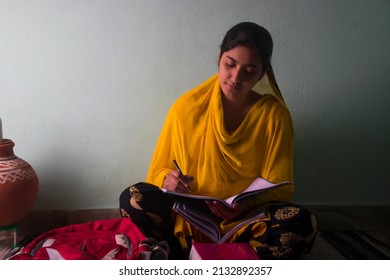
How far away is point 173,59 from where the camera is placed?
1.19 meters

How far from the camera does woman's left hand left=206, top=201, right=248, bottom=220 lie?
0.99 metres

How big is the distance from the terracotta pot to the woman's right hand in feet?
1.59

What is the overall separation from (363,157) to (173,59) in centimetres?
81

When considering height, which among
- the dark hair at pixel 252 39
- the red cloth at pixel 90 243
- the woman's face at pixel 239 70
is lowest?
the red cloth at pixel 90 243

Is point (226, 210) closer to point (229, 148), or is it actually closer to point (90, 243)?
point (229, 148)

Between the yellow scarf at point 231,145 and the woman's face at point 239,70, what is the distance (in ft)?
0.12

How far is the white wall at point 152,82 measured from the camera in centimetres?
115

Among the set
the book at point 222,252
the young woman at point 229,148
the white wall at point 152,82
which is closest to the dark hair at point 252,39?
the young woman at point 229,148

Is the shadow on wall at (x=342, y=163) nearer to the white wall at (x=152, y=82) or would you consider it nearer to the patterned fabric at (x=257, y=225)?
the white wall at (x=152, y=82)

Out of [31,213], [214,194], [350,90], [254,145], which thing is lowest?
[31,213]

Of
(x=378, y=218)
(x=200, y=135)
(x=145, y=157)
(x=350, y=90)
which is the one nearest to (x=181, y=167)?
(x=200, y=135)
